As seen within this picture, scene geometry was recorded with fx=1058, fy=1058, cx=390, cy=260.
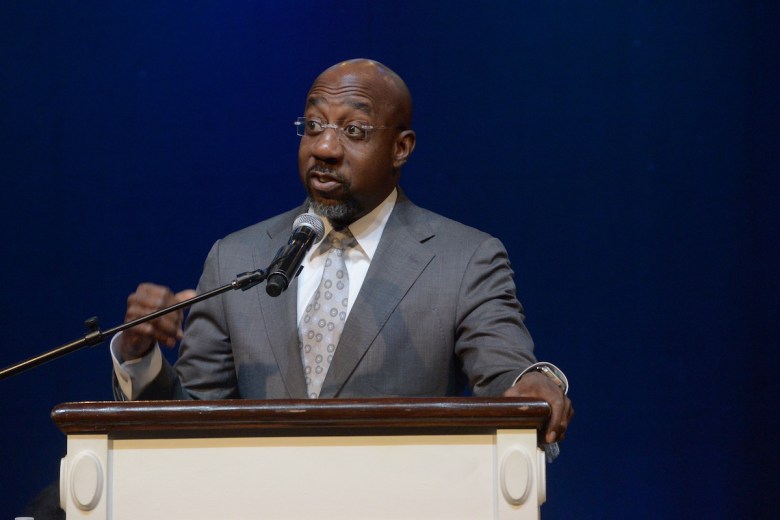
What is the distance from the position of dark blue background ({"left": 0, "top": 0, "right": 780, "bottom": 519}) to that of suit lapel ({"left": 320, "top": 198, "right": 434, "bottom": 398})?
80cm

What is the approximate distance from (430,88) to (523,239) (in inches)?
19.8

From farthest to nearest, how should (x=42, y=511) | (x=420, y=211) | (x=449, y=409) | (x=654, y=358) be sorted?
(x=654, y=358), (x=420, y=211), (x=42, y=511), (x=449, y=409)

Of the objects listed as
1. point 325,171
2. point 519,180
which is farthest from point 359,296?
point 519,180

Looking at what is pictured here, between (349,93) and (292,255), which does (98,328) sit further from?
(349,93)

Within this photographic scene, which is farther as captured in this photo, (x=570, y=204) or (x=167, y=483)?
(x=570, y=204)

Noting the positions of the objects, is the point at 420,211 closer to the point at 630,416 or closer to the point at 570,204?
the point at 570,204

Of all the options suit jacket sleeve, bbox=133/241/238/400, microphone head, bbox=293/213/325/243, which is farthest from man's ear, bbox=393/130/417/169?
microphone head, bbox=293/213/325/243

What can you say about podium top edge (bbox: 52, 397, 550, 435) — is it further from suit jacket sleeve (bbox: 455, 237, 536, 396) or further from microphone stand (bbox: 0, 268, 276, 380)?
suit jacket sleeve (bbox: 455, 237, 536, 396)

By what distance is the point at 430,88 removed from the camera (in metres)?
3.00

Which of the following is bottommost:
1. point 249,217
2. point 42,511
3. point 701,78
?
point 42,511

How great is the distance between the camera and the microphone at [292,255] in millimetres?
1504

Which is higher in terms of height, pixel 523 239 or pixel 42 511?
pixel 523 239

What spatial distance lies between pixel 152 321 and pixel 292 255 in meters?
0.26

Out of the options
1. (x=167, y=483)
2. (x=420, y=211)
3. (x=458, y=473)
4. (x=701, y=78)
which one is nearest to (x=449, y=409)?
(x=458, y=473)
